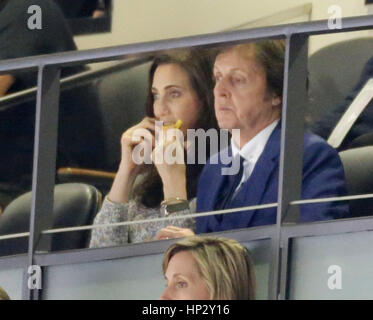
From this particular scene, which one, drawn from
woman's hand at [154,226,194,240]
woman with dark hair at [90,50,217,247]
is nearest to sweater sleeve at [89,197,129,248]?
woman with dark hair at [90,50,217,247]

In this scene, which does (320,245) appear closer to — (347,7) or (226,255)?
(226,255)

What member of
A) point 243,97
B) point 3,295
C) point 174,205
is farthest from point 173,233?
point 3,295

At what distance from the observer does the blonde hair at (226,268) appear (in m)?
4.27

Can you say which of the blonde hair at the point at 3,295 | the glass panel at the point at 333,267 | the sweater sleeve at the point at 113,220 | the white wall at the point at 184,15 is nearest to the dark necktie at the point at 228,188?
the glass panel at the point at 333,267

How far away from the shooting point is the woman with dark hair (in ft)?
15.0

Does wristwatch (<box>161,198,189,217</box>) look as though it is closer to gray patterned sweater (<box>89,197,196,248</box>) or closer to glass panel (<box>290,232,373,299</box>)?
gray patterned sweater (<box>89,197,196,248</box>)

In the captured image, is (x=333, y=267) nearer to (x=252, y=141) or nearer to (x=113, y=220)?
(x=252, y=141)

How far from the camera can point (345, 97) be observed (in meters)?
5.20

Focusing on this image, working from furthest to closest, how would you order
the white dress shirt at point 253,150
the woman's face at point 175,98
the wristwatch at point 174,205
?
the woman's face at point 175,98 → the wristwatch at point 174,205 → the white dress shirt at point 253,150

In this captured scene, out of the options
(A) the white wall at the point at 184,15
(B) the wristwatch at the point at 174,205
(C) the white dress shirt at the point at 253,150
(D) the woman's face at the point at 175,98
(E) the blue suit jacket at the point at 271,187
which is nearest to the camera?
(E) the blue suit jacket at the point at 271,187

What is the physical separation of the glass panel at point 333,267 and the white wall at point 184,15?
1707 mm

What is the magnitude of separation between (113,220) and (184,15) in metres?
2.02

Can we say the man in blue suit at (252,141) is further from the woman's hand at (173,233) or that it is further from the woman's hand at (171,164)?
the woman's hand at (171,164)

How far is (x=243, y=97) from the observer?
4.40 meters
